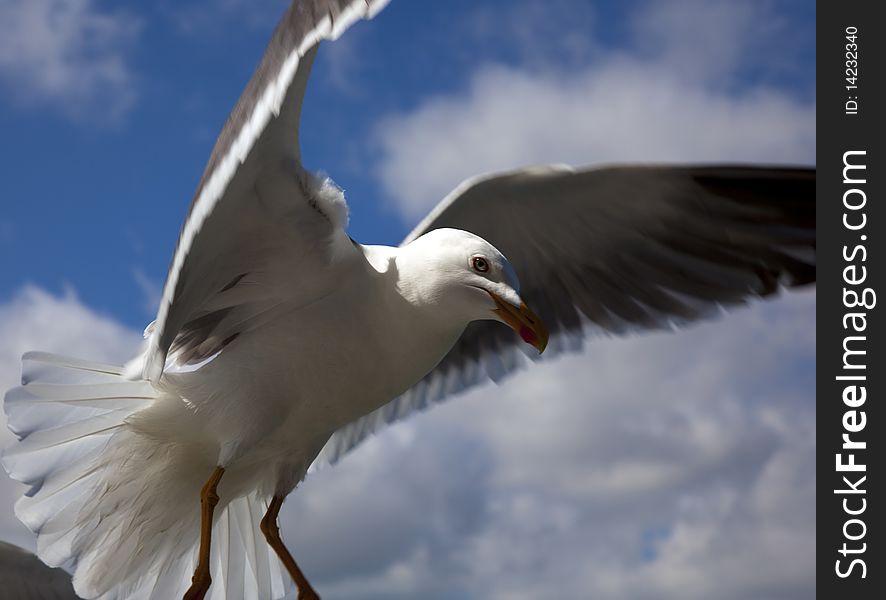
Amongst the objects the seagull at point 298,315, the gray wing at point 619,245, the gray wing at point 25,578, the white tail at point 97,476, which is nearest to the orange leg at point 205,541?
the seagull at point 298,315

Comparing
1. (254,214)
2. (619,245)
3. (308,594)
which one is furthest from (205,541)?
(619,245)

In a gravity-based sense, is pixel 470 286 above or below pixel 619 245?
below

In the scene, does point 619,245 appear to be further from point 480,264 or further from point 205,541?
point 205,541

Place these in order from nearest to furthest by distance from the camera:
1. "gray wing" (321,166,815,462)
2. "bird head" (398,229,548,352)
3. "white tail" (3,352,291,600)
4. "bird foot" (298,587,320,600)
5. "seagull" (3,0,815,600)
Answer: "seagull" (3,0,815,600) → "bird head" (398,229,548,352) → "white tail" (3,352,291,600) → "bird foot" (298,587,320,600) → "gray wing" (321,166,815,462)

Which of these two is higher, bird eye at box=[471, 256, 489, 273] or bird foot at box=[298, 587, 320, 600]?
bird eye at box=[471, 256, 489, 273]

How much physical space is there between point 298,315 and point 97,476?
36.0 inches

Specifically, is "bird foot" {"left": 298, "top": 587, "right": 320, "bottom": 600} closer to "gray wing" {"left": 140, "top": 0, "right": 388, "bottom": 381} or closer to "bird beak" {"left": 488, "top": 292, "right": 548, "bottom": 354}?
"gray wing" {"left": 140, "top": 0, "right": 388, "bottom": 381}

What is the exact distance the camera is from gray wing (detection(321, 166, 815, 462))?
3459 millimetres

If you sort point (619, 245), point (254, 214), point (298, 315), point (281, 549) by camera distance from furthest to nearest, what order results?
point (619, 245) → point (281, 549) → point (298, 315) → point (254, 214)

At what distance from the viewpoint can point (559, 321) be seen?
3.84 metres

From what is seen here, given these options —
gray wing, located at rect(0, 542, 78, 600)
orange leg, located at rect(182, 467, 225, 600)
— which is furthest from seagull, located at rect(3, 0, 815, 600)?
gray wing, located at rect(0, 542, 78, 600)

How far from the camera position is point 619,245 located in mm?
3709
